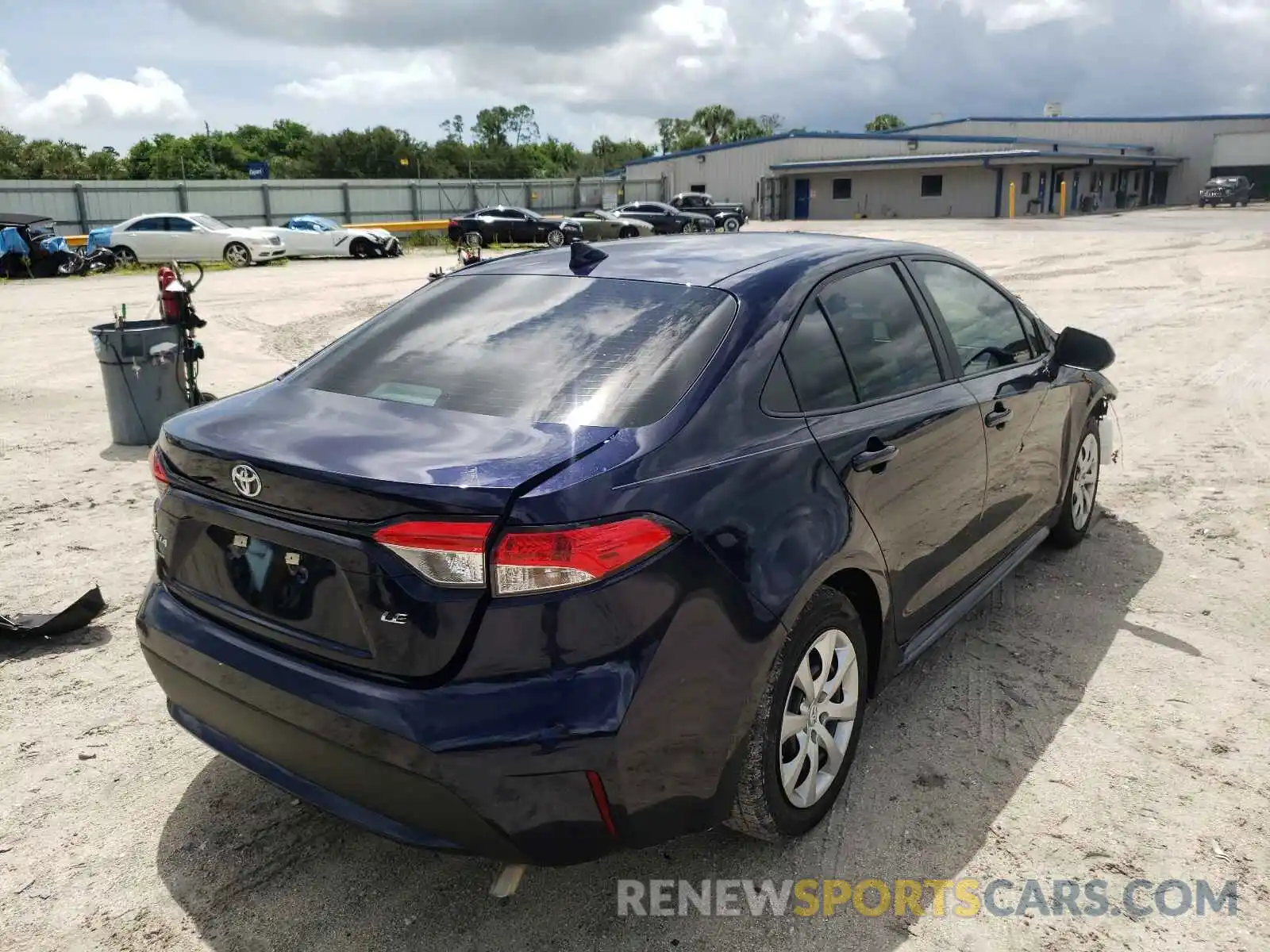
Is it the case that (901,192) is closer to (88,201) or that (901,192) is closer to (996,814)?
(88,201)

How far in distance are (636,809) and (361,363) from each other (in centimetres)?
162

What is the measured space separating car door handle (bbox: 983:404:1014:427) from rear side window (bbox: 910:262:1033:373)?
169 mm

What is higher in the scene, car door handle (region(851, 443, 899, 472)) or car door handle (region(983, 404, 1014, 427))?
car door handle (region(851, 443, 899, 472))

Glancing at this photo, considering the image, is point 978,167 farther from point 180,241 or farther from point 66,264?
point 66,264

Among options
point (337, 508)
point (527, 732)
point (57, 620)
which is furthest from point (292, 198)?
point (527, 732)

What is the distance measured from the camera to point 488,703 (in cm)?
208

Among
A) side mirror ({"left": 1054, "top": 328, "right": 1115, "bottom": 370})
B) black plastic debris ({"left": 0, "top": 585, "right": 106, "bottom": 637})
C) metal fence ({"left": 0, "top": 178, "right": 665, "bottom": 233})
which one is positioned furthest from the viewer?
metal fence ({"left": 0, "top": 178, "right": 665, "bottom": 233})

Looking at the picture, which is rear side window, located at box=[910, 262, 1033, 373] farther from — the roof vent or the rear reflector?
the rear reflector

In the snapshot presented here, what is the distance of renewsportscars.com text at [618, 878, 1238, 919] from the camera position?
2.53m

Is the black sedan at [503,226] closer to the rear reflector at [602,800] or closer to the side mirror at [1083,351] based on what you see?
the side mirror at [1083,351]

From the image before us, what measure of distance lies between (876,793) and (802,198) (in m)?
56.1

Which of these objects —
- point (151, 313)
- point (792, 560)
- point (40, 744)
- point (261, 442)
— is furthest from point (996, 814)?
point (151, 313)

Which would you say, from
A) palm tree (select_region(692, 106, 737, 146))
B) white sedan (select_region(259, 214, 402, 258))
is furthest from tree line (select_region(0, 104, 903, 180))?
white sedan (select_region(259, 214, 402, 258))

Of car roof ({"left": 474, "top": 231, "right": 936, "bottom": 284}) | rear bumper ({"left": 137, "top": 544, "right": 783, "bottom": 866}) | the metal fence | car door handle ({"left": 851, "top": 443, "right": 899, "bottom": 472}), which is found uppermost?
the metal fence
